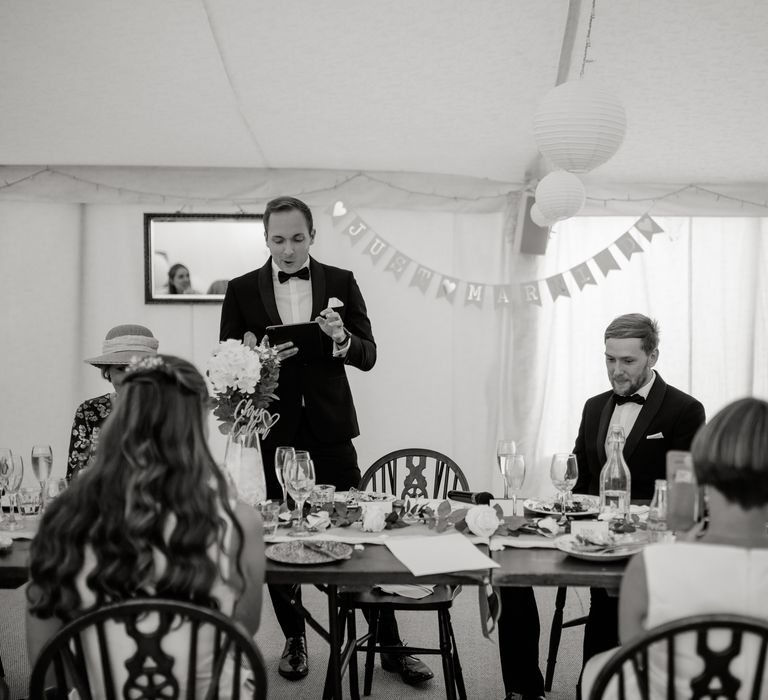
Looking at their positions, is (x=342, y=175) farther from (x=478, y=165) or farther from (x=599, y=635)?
(x=599, y=635)

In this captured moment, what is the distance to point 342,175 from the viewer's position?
15.4 feet

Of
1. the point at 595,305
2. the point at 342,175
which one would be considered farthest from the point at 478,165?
the point at 595,305

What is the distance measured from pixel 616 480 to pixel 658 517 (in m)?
0.25

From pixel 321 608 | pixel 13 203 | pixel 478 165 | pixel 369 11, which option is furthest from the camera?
pixel 13 203

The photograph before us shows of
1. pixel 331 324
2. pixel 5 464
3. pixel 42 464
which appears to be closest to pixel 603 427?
pixel 331 324

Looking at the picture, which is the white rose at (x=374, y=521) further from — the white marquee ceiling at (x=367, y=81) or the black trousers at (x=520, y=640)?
the white marquee ceiling at (x=367, y=81)

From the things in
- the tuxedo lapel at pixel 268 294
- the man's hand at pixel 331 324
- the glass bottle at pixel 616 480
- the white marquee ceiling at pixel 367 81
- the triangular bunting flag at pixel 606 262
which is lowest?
the glass bottle at pixel 616 480

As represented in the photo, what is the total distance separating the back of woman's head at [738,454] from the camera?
1471mm

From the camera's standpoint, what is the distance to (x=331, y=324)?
299cm

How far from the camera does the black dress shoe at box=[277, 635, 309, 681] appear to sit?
3.12 metres

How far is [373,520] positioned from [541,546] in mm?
483

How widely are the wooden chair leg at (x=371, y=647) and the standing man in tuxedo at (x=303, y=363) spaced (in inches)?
6.9

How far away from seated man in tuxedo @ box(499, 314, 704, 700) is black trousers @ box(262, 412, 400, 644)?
60cm

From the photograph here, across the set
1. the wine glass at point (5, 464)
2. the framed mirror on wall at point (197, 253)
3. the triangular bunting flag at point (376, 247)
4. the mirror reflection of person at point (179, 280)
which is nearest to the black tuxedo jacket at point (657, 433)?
the wine glass at point (5, 464)
